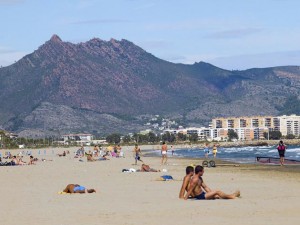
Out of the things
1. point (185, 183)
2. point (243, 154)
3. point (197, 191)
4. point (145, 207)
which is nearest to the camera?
point (145, 207)

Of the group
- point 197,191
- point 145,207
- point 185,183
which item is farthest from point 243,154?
point 145,207

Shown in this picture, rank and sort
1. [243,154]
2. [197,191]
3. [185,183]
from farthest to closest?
[243,154]
[185,183]
[197,191]

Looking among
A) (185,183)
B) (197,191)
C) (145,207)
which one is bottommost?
(145,207)

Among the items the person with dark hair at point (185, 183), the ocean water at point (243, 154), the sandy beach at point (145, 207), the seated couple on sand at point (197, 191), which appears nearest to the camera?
the sandy beach at point (145, 207)

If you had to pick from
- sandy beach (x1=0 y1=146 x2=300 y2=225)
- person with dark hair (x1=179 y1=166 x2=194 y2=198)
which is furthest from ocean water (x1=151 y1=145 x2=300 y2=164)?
person with dark hair (x1=179 y1=166 x2=194 y2=198)

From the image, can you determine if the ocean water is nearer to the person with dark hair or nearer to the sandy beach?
the sandy beach

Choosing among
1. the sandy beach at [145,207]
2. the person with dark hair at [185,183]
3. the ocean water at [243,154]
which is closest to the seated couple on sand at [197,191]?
the person with dark hair at [185,183]

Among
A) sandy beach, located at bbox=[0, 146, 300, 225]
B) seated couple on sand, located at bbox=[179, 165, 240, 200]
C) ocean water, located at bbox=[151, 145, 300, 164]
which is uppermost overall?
ocean water, located at bbox=[151, 145, 300, 164]

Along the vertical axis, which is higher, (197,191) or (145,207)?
(197,191)

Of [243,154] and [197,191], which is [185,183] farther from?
[243,154]

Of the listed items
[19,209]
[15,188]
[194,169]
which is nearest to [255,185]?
[194,169]

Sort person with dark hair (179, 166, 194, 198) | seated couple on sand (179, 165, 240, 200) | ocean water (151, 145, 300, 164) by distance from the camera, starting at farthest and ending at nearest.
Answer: ocean water (151, 145, 300, 164) → person with dark hair (179, 166, 194, 198) → seated couple on sand (179, 165, 240, 200)

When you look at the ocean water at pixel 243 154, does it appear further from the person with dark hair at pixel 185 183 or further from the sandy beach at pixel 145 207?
→ the person with dark hair at pixel 185 183

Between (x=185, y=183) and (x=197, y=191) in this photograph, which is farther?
(x=185, y=183)
